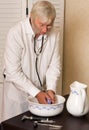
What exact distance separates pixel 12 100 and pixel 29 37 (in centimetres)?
49

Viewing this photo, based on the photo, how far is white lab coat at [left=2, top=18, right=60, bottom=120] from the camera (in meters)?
1.92

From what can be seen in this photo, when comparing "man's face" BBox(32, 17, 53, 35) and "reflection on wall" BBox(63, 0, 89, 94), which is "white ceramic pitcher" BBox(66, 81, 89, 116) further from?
"reflection on wall" BBox(63, 0, 89, 94)

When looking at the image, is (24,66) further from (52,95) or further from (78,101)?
(78,101)

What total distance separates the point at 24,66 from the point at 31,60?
2.7 inches

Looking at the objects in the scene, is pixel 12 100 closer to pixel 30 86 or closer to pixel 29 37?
pixel 30 86

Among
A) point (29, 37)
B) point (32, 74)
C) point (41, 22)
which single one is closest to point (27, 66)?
point (32, 74)

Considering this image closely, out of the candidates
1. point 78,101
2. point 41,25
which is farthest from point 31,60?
point 78,101

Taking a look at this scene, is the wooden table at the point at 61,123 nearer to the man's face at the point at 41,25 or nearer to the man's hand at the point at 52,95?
the man's hand at the point at 52,95

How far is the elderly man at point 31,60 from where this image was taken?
5.92 feet

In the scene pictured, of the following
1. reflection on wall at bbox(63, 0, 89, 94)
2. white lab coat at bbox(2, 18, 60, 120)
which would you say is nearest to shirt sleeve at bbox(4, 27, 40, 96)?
white lab coat at bbox(2, 18, 60, 120)

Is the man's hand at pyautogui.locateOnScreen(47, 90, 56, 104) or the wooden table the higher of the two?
the man's hand at pyautogui.locateOnScreen(47, 90, 56, 104)

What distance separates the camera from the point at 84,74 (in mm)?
2797

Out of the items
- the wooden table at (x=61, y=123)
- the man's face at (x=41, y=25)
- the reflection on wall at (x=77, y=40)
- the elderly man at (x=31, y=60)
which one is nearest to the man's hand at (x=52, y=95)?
the elderly man at (x=31, y=60)

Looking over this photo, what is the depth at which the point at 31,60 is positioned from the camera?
2037mm
